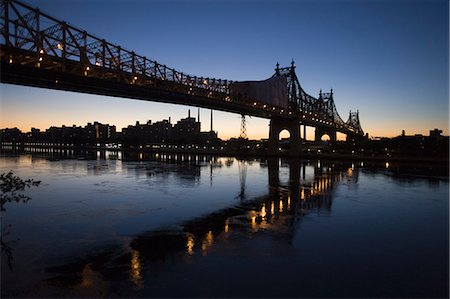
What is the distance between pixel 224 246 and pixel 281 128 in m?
75.6

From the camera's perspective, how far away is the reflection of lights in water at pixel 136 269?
32.4 feet

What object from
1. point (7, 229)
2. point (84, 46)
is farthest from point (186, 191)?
point (84, 46)

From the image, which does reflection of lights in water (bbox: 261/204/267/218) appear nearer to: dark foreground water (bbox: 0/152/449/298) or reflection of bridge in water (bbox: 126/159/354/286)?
reflection of bridge in water (bbox: 126/159/354/286)

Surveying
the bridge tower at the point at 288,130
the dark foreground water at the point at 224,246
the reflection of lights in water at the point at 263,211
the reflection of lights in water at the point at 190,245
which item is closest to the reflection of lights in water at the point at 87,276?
the dark foreground water at the point at 224,246

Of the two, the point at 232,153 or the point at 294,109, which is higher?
the point at 294,109

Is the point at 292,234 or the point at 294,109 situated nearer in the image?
the point at 292,234

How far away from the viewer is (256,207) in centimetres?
2191

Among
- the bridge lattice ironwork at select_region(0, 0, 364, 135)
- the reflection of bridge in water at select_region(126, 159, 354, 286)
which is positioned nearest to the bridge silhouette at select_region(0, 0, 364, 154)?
the bridge lattice ironwork at select_region(0, 0, 364, 135)

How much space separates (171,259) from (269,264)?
3407 millimetres

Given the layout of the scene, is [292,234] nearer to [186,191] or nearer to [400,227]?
[400,227]

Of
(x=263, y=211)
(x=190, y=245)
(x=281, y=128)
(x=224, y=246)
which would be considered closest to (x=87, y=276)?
(x=190, y=245)

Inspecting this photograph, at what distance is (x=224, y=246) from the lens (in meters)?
13.4

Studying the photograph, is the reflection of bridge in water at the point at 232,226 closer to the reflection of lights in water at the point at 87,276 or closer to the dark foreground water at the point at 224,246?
the dark foreground water at the point at 224,246

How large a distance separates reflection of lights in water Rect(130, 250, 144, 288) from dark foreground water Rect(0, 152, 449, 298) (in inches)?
1.5
